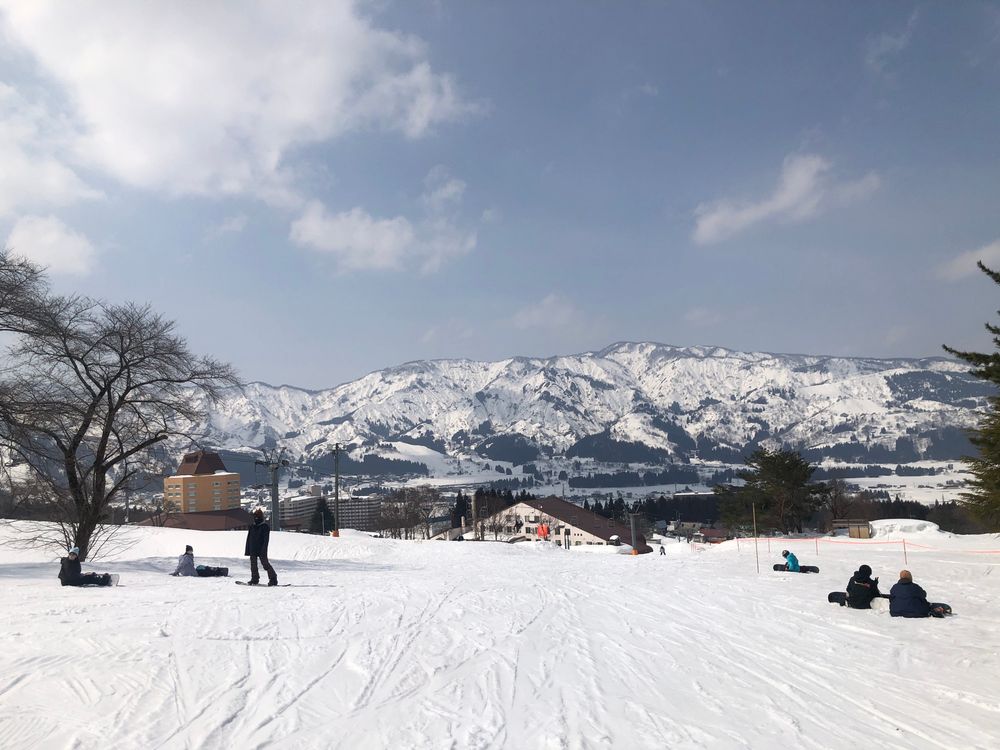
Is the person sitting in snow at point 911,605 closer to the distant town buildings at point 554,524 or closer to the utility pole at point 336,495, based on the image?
the utility pole at point 336,495

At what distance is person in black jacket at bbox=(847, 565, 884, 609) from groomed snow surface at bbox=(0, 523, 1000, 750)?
38cm

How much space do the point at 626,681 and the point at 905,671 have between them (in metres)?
3.57

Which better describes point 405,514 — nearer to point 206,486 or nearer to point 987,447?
point 206,486

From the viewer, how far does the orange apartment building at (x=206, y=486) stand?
8250 centimetres

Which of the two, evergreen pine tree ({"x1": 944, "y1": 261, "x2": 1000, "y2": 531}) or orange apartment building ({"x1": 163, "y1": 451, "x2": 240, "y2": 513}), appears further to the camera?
orange apartment building ({"x1": 163, "y1": 451, "x2": 240, "y2": 513})

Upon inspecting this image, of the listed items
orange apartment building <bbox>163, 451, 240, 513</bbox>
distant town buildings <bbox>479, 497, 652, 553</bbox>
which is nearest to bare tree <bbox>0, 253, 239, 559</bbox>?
orange apartment building <bbox>163, 451, 240, 513</bbox>

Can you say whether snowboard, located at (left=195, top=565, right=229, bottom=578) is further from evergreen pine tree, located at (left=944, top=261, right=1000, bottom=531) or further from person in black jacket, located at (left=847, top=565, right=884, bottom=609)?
evergreen pine tree, located at (left=944, top=261, right=1000, bottom=531)

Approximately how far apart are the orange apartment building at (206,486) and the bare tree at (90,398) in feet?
210

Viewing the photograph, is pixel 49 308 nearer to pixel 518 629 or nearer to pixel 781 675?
pixel 518 629

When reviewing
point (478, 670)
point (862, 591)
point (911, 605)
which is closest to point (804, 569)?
point (862, 591)

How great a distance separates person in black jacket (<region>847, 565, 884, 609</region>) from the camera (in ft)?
41.8

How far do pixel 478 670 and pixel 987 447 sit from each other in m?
29.1

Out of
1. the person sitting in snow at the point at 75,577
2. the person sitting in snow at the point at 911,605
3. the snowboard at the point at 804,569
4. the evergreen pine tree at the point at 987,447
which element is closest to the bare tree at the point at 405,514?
the evergreen pine tree at the point at 987,447

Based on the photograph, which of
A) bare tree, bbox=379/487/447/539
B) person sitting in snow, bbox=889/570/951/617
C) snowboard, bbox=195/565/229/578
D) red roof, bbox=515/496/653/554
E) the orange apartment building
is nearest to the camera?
person sitting in snow, bbox=889/570/951/617
